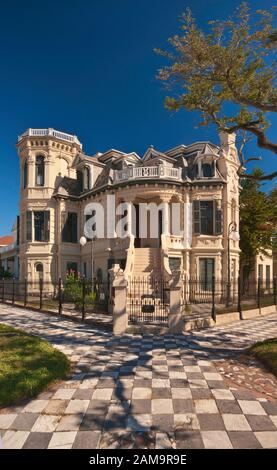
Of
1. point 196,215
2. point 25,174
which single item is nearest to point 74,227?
point 25,174

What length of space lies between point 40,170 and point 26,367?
64.7 feet

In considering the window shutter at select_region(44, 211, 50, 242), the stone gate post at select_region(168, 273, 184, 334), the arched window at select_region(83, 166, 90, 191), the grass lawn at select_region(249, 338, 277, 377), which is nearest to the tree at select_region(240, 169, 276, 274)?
the arched window at select_region(83, 166, 90, 191)

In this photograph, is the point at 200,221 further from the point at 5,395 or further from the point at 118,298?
the point at 5,395

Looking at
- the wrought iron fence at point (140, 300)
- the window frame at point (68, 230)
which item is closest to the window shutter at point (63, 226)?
the window frame at point (68, 230)

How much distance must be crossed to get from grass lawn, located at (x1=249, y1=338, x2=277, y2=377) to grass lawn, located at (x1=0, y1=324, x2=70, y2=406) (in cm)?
491

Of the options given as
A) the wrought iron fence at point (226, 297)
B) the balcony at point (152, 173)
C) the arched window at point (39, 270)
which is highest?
the balcony at point (152, 173)

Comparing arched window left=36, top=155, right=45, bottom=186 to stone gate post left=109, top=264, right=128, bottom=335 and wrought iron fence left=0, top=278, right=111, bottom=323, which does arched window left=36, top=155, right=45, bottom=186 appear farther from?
stone gate post left=109, top=264, right=128, bottom=335

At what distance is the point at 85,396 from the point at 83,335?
500cm

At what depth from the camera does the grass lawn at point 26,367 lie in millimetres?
5146

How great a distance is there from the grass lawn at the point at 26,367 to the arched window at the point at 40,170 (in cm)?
1688

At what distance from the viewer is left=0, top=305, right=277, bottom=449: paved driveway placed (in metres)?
3.83

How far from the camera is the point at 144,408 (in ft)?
15.5

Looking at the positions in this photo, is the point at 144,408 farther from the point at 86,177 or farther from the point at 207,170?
the point at 86,177

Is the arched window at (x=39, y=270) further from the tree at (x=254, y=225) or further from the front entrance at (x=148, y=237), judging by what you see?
the tree at (x=254, y=225)
